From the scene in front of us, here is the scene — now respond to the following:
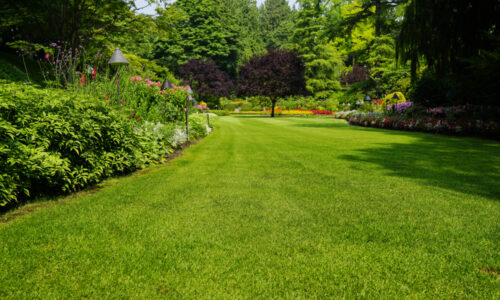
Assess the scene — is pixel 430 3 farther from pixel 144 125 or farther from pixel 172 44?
pixel 172 44

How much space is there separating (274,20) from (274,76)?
60319 mm

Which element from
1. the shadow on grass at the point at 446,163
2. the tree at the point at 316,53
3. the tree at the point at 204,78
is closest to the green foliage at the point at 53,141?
the shadow on grass at the point at 446,163

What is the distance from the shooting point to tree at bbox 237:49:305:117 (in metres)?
31.3

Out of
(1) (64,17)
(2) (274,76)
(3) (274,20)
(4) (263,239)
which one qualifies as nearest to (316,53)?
(2) (274,76)

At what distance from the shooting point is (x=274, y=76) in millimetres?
31500

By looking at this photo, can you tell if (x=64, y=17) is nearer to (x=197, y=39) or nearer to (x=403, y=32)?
(x=403, y=32)

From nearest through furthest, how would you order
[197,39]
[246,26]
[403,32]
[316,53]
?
[403,32]
[316,53]
[197,39]
[246,26]

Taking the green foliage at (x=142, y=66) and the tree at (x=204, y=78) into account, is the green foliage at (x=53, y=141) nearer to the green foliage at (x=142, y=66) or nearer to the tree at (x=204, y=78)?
the green foliage at (x=142, y=66)

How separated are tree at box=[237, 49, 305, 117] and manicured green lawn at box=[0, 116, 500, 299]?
89.2 ft

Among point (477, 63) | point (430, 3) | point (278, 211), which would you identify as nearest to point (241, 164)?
point (278, 211)

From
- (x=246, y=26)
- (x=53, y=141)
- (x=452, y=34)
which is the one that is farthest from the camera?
(x=246, y=26)

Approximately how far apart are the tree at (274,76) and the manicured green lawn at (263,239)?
27.2 meters

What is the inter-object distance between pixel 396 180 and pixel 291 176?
1752mm

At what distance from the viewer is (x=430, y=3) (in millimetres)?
11570
